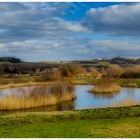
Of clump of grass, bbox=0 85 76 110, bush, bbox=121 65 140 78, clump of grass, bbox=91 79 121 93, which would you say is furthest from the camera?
bush, bbox=121 65 140 78

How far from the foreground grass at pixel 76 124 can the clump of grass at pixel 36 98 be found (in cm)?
814

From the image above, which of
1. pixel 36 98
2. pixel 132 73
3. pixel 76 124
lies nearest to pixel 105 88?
pixel 36 98

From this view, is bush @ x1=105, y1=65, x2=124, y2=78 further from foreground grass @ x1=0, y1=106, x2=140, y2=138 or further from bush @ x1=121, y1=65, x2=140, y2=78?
foreground grass @ x1=0, y1=106, x2=140, y2=138

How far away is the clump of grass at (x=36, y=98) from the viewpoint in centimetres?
2007

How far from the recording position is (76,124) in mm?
10281

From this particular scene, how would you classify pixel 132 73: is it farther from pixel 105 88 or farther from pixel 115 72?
pixel 105 88

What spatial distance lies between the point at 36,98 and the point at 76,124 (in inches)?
456

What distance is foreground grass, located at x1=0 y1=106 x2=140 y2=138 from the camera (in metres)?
8.91

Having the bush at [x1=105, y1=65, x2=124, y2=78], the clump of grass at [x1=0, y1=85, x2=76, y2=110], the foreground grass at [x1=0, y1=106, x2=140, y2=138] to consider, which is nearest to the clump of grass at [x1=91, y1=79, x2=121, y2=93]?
the clump of grass at [x1=0, y1=85, x2=76, y2=110]

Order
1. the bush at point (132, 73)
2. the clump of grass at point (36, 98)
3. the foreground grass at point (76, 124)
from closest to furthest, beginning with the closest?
the foreground grass at point (76, 124)
the clump of grass at point (36, 98)
the bush at point (132, 73)

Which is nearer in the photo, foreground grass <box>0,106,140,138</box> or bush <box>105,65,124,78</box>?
foreground grass <box>0,106,140,138</box>

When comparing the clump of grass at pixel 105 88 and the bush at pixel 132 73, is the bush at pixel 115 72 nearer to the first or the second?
the bush at pixel 132 73

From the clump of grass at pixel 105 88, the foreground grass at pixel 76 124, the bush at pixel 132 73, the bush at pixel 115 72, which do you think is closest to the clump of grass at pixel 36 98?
the clump of grass at pixel 105 88

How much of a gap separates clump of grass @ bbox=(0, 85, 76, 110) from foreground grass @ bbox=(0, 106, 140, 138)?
26.7ft
